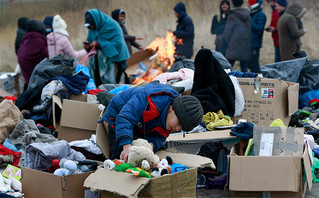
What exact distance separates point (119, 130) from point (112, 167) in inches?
13.0

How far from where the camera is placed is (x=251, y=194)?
4.58m

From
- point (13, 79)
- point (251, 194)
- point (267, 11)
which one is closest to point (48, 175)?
point (251, 194)

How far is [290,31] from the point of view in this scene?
10195 millimetres

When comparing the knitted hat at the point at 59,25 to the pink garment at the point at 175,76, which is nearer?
the pink garment at the point at 175,76

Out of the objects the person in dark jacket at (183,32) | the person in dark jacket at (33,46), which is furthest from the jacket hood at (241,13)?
→ the person in dark jacket at (33,46)

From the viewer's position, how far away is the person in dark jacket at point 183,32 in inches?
427

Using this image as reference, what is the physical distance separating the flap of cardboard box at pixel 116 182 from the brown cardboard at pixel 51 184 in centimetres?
19

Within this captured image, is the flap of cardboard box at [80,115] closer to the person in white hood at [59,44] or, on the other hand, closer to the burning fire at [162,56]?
the person in white hood at [59,44]

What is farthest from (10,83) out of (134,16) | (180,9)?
(134,16)

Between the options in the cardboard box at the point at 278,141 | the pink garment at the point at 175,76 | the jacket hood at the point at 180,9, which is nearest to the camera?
the cardboard box at the point at 278,141

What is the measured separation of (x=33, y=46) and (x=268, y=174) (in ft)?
21.7

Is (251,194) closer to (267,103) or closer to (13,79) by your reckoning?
(267,103)

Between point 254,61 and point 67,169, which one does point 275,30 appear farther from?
point 67,169

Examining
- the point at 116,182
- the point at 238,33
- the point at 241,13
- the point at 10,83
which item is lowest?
the point at 116,182
